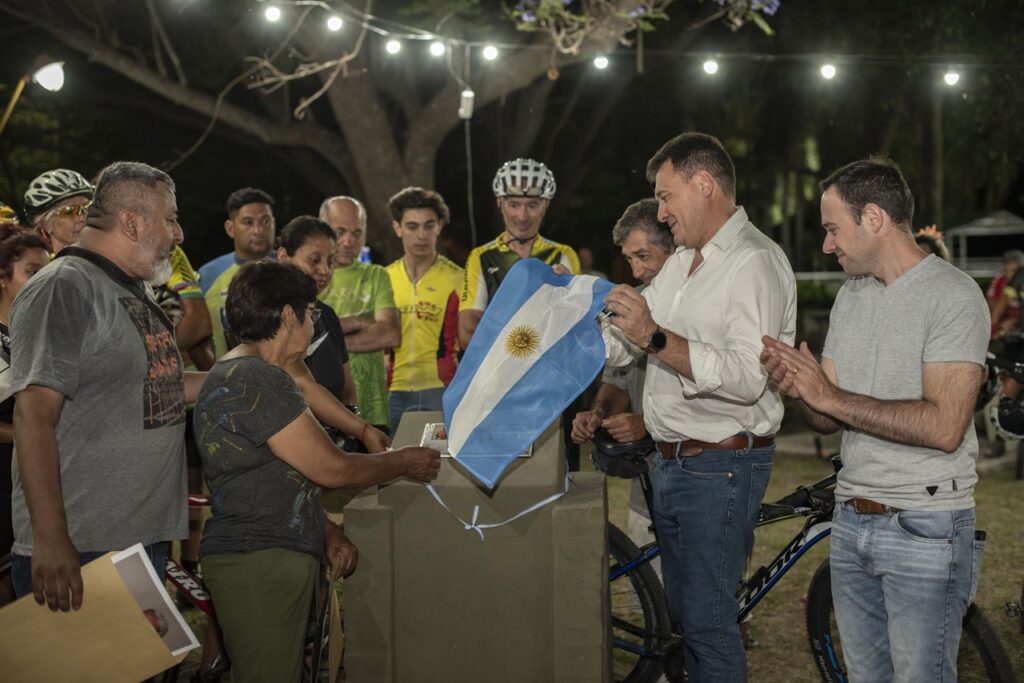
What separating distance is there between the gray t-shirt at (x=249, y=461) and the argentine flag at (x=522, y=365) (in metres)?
0.56

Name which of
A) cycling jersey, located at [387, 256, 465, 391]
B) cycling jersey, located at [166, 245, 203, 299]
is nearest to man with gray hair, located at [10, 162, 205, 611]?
cycling jersey, located at [166, 245, 203, 299]

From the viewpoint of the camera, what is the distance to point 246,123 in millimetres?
14047

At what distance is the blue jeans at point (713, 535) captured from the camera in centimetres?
370

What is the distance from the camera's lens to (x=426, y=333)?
6.52 m

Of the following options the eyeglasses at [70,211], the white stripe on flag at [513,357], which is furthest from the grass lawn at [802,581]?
the white stripe on flag at [513,357]

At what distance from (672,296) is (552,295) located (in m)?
0.42

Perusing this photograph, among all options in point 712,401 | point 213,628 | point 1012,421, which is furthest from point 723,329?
point 213,628

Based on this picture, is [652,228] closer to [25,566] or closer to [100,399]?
[100,399]

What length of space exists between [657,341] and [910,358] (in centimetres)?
73

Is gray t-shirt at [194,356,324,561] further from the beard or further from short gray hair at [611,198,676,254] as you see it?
short gray hair at [611,198,676,254]

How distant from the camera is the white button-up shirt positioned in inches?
135

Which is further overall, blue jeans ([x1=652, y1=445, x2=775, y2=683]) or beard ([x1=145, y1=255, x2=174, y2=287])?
blue jeans ([x1=652, y1=445, x2=775, y2=683])

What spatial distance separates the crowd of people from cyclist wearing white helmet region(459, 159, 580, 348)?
1.88 meters

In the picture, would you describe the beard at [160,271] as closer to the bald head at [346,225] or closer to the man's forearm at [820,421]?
the man's forearm at [820,421]
